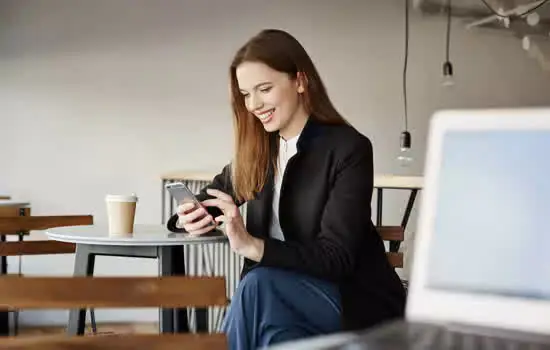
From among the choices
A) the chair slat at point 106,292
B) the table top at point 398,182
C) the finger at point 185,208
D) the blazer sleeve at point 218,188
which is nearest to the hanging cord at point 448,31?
the table top at point 398,182

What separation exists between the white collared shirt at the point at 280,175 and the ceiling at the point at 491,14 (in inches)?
116

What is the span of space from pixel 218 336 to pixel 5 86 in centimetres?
386

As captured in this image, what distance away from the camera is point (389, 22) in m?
4.48

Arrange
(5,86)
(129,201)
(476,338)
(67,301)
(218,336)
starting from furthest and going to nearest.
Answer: (5,86)
(129,201)
(67,301)
(218,336)
(476,338)

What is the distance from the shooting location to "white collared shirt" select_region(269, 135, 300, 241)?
1.75 m

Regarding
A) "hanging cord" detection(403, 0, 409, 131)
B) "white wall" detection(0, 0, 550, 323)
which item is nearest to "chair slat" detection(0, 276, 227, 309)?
"white wall" detection(0, 0, 550, 323)

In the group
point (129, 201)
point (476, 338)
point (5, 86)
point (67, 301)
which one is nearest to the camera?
point (476, 338)

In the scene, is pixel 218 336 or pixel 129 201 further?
pixel 129 201

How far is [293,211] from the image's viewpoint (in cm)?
169

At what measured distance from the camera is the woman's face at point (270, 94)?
5.67 ft

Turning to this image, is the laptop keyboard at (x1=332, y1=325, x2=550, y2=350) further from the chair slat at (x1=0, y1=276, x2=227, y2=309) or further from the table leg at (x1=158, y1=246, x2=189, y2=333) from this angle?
the table leg at (x1=158, y1=246, x2=189, y2=333)

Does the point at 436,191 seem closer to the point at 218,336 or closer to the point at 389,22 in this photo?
the point at 218,336

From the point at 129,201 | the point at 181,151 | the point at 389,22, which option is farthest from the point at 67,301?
the point at 389,22

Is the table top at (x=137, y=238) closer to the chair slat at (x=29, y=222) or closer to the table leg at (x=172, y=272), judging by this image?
the table leg at (x=172, y=272)
